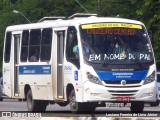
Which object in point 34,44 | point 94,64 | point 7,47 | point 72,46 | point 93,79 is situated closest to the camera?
point 93,79

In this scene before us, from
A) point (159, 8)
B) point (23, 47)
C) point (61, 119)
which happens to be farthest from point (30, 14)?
point (61, 119)

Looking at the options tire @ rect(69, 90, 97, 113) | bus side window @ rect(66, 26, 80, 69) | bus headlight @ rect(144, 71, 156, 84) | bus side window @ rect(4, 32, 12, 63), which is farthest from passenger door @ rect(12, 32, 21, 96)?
bus headlight @ rect(144, 71, 156, 84)

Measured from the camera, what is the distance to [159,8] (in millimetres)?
57000

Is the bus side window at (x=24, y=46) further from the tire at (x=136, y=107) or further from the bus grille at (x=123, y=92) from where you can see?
the bus grille at (x=123, y=92)

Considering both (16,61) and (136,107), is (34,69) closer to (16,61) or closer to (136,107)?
(16,61)

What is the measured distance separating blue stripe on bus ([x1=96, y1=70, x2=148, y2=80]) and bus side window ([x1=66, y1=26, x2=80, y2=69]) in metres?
0.94

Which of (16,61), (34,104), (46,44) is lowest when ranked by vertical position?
(34,104)

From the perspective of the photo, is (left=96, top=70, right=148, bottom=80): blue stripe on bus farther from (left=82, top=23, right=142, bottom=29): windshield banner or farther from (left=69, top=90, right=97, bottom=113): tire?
(left=82, top=23, right=142, bottom=29): windshield banner

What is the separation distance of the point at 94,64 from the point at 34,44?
4.55m

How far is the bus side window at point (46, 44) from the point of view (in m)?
25.0

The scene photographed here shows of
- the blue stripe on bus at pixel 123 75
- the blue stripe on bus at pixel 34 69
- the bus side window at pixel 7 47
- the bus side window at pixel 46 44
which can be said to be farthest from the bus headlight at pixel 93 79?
the bus side window at pixel 7 47

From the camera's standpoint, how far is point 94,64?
22359 millimetres

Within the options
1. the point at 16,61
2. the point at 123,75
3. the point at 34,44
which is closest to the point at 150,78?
the point at 123,75

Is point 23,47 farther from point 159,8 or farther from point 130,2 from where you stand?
point 130,2
